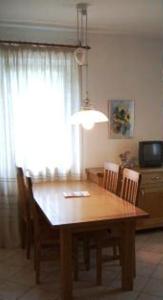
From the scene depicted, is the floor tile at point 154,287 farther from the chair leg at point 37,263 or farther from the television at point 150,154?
the television at point 150,154

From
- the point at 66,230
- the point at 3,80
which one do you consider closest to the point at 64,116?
the point at 3,80

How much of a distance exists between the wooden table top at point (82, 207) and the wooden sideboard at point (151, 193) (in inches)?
26.7

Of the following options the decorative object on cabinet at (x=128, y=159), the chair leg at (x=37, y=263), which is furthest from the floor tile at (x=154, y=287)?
the decorative object on cabinet at (x=128, y=159)

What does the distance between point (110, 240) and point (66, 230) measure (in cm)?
57

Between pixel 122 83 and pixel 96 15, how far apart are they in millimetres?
1098

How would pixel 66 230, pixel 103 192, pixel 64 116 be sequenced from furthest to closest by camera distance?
pixel 64 116 → pixel 103 192 → pixel 66 230

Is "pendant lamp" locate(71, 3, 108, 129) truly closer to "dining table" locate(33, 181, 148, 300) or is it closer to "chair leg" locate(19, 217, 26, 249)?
"dining table" locate(33, 181, 148, 300)

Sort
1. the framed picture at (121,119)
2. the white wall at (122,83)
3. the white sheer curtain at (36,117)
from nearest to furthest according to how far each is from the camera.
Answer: the white sheer curtain at (36,117) → the white wall at (122,83) → the framed picture at (121,119)

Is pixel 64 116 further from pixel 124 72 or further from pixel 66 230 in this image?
pixel 66 230

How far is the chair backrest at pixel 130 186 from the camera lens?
3.12 m

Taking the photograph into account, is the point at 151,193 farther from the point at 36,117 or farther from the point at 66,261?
the point at 66,261

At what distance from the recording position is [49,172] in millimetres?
4184

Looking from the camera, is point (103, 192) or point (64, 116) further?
point (64, 116)

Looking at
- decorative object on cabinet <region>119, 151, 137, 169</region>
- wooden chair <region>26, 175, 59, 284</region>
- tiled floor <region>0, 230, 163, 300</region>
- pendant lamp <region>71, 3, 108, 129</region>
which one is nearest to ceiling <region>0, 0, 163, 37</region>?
pendant lamp <region>71, 3, 108, 129</region>
